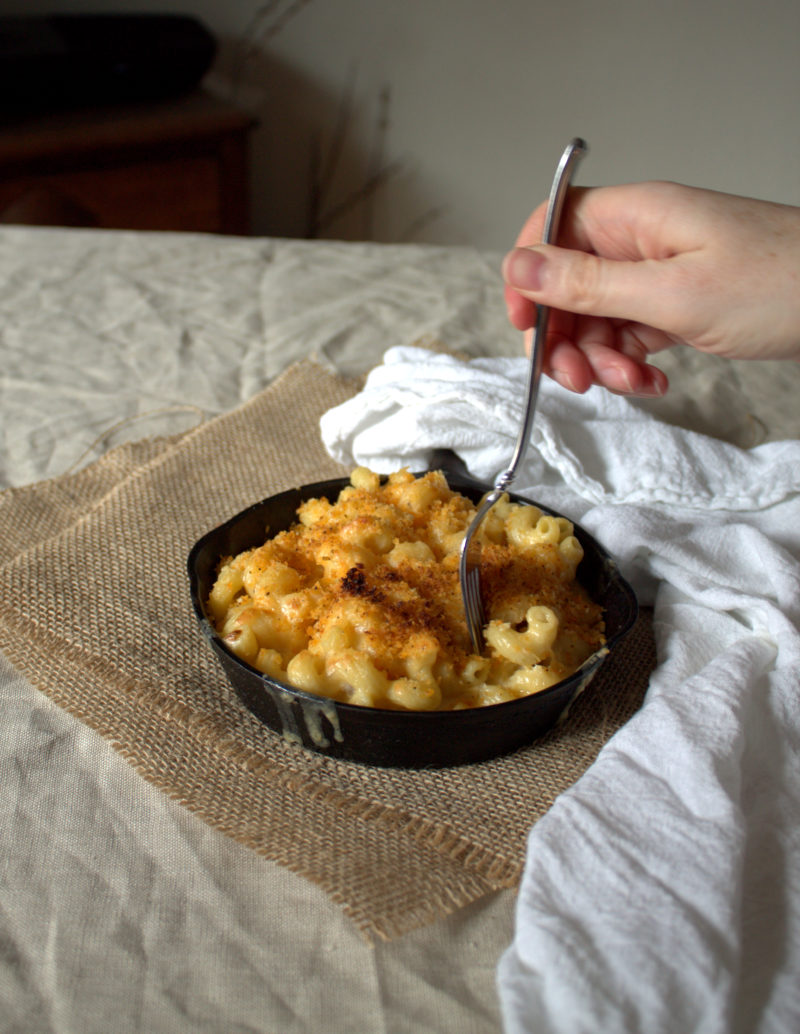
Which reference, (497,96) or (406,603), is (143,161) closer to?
(497,96)

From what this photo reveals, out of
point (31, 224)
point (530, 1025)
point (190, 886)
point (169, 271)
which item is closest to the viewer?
point (530, 1025)

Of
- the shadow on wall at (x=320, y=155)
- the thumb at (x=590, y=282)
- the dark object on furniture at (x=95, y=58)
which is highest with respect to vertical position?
the thumb at (x=590, y=282)

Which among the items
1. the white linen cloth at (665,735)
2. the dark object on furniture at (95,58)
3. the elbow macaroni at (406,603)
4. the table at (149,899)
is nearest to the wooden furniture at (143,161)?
the dark object on furniture at (95,58)

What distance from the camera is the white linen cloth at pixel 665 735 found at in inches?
23.7

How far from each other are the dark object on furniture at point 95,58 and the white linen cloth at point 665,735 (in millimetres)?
2126

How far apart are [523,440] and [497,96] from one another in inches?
103

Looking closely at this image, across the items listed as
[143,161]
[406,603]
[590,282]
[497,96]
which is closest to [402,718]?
[406,603]

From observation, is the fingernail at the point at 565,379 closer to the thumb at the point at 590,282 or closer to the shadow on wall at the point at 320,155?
the thumb at the point at 590,282

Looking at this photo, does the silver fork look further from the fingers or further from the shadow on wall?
the shadow on wall

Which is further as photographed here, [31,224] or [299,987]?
[31,224]

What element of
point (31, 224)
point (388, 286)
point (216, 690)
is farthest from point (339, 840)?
point (31, 224)

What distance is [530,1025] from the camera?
1.90 feet

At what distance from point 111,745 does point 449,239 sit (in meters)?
2.91

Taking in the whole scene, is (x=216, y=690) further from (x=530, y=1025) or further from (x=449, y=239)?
(x=449, y=239)
